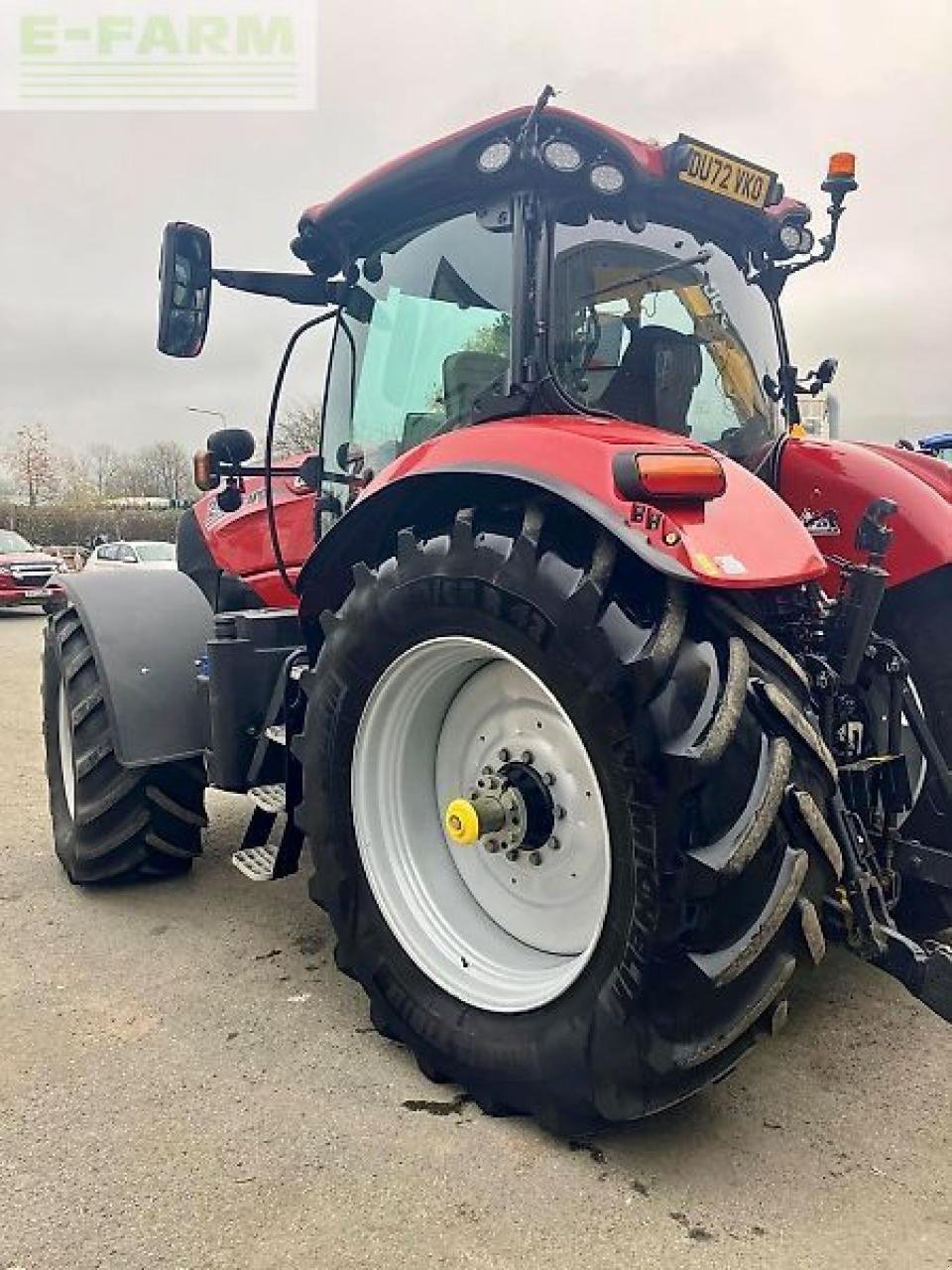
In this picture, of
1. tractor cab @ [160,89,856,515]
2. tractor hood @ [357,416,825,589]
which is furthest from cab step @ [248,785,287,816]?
tractor hood @ [357,416,825,589]

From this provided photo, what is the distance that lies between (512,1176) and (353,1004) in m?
0.95

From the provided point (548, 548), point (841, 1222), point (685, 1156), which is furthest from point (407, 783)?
point (841, 1222)

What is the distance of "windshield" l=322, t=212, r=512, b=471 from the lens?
296 cm

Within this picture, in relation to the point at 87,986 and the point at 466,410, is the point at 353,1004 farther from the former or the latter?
the point at 466,410

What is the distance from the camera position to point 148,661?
389cm

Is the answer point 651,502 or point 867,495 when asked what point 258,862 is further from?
point 867,495

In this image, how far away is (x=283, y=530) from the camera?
169 inches

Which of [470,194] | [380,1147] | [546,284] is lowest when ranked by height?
[380,1147]

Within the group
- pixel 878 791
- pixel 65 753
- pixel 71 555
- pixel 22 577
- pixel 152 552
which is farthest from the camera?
pixel 71 555

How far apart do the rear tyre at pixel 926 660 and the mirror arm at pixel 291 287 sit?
2.10 metres

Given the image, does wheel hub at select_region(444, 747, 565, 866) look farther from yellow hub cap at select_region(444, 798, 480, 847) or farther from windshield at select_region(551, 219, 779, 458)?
windshield at select_region(551, 219, 779, 458)

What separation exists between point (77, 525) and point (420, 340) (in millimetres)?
34959

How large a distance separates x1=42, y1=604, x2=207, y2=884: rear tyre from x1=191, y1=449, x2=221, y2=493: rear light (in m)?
0.76

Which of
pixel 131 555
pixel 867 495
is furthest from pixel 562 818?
pixel 131 555
